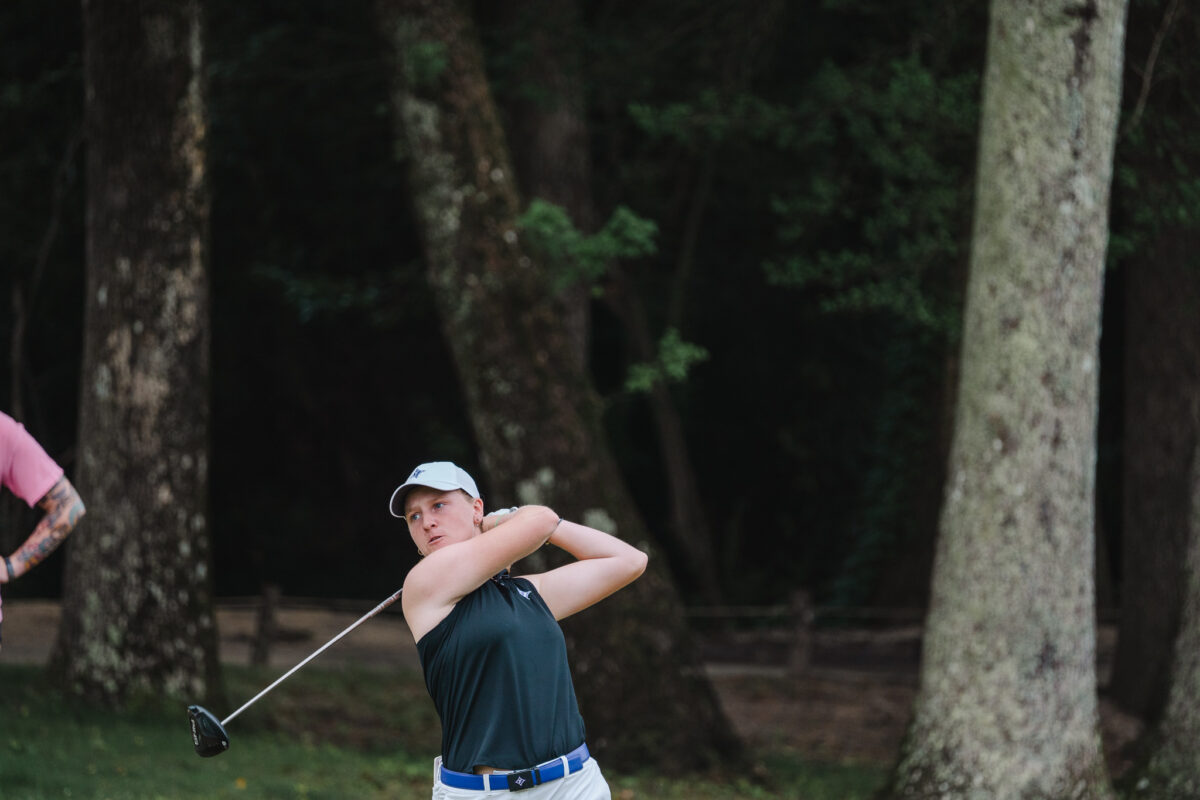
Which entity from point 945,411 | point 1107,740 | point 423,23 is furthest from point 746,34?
point 1107,740

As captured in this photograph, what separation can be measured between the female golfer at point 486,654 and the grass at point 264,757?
173 inches

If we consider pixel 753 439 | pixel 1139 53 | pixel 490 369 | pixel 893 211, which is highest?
pixel 1139 53

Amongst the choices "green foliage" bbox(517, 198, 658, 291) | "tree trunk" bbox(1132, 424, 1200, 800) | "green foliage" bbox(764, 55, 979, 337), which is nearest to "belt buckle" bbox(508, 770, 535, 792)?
"tree trunk" bbox(1132, 424, 1200, 800)

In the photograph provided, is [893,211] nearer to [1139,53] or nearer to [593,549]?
[1139,53]

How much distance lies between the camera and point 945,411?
702 inches

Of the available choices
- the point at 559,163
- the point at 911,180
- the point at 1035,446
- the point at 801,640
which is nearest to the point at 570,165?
the point at 559,163

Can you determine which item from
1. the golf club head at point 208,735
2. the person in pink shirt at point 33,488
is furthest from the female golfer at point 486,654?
the person in pink shirt at point 33,488

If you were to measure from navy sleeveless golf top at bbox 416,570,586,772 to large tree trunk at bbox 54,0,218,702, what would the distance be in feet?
23.9

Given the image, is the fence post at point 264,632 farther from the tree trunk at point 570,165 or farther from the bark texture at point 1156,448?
the bark texture at point 1156,448

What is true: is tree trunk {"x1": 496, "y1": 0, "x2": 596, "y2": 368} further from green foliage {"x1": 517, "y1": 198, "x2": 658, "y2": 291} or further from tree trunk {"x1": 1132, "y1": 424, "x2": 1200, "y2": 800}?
tree trunk {"x1": 1132, "y1": 424, "x2": 1200, "y2": 800}

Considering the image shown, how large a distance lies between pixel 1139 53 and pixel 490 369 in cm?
613

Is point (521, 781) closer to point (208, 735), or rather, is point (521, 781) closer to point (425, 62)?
point (208, 735)

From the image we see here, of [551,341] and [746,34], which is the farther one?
[746,34]

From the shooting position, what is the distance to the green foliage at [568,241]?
38.6ft
